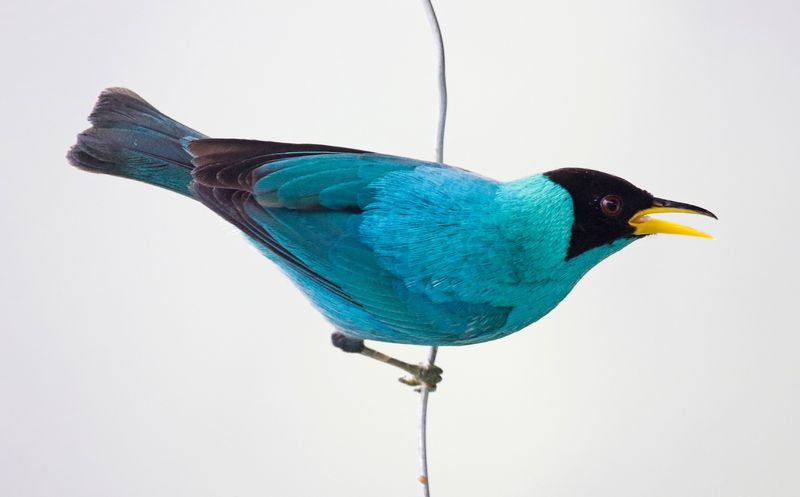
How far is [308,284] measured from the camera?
5.79ft

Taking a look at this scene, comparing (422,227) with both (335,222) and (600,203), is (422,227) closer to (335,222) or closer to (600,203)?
(335,222)

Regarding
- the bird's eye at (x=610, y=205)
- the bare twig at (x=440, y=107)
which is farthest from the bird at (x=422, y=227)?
the bare twig at (x=440, y=107)

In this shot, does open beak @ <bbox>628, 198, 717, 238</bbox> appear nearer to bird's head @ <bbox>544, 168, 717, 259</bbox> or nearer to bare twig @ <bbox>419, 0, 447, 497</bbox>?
bird's head @ <bbox>544, 168, 717, 259</bbox>

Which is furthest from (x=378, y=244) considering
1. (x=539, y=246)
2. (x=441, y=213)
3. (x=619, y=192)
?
(x=619, y=192)

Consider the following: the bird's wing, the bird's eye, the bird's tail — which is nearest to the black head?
the bird's eye

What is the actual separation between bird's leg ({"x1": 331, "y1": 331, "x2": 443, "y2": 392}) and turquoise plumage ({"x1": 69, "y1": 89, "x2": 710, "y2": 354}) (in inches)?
8.4

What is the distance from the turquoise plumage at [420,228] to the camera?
160 centimetres

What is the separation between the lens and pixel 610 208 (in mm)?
1569

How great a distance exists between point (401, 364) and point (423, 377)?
0.10 m

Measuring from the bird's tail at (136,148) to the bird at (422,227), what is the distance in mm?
83

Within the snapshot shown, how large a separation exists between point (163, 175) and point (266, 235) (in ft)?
0.93

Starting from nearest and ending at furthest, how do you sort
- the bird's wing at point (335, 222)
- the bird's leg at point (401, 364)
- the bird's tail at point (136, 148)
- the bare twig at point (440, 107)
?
1. the bare twig at point (440, 107)
2. the bird's wing at point (335, 222)
3. the bird's tail at point (136, 148)
4. the bird's leg at point (401, 364)

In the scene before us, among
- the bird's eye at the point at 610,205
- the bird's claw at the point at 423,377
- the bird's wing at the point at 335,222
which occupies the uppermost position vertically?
the bird's eye at the point at 610,205

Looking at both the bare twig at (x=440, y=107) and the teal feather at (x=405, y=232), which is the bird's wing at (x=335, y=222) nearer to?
the teal feather at (x=405, y=232)
